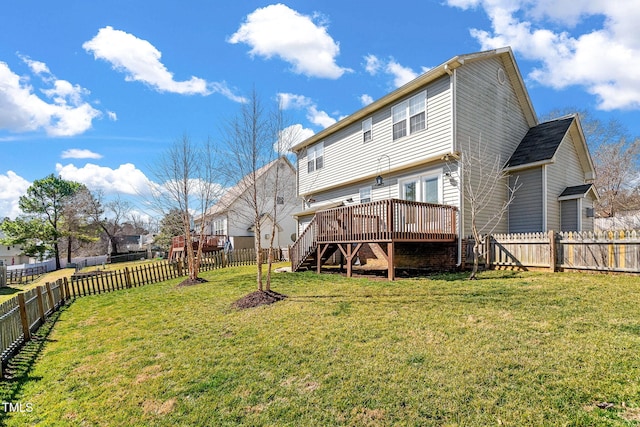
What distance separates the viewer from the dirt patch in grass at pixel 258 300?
785 centimetres

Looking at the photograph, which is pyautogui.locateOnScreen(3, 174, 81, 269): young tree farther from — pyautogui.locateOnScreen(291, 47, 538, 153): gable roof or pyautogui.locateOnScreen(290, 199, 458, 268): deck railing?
pyautogui.locateOnScreen(290, 199, 458, 268): deck railing

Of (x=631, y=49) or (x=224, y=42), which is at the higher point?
(x=631, y=49)

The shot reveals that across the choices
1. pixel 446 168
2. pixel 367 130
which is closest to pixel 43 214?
pixel 367 130

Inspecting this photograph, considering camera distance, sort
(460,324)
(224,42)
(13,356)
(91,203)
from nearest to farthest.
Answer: (460,324)
(13,356)
(224,42)
(91,203)

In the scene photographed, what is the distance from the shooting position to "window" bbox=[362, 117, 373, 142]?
15.1 metres

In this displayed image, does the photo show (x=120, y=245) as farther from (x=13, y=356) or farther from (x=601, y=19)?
(x=601, y=19)

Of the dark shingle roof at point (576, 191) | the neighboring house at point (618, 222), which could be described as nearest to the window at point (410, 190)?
the dark shingle roof at point (576, 191)

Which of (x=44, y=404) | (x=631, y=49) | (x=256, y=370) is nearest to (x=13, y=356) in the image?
(x=44, y=404)

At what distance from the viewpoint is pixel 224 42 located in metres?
11.9

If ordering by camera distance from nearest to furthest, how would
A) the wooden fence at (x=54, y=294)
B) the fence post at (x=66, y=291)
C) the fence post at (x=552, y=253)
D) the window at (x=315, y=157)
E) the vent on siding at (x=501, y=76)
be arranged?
the wooden fence at (x=54, y=294)
the fence post at (x=552, y=253)
the fence post at (x=66, y=291)
the vent on siding at (x=501, y=76)
the window at (x=315, y=157)

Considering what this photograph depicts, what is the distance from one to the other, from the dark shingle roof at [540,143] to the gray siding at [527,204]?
459 millimetres

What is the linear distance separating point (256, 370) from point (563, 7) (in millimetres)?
14011

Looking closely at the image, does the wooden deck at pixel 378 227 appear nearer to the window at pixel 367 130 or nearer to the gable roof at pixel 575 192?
the window at pixel 367 130

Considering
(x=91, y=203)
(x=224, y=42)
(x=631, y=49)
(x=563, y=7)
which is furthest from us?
(x=91, y=203)
